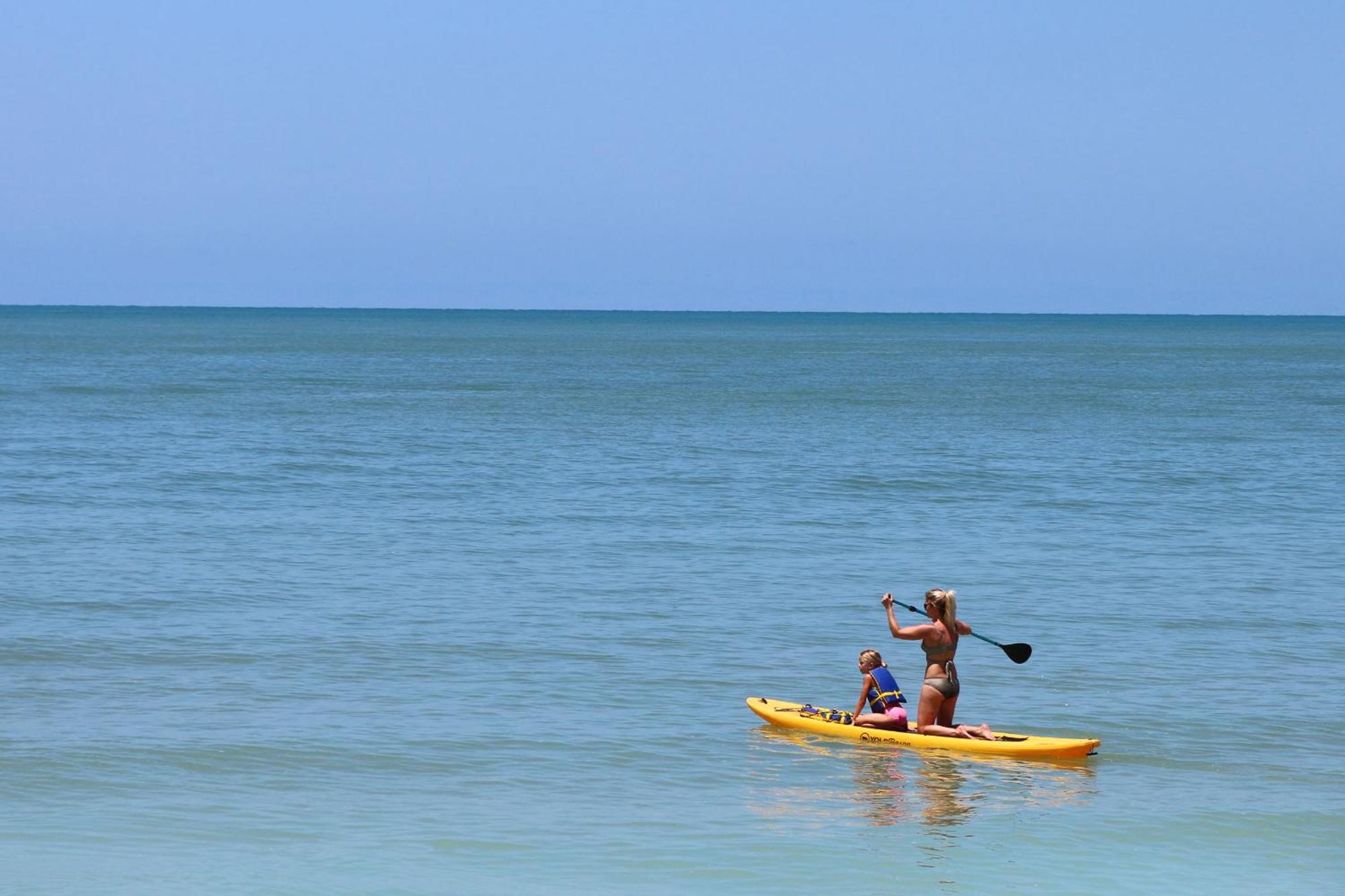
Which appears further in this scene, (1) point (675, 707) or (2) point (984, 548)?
(2) point (984, 548)

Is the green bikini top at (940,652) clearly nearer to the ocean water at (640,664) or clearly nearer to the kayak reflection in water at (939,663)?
the kayak reflection in water at (939,663)

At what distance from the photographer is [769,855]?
464 inches

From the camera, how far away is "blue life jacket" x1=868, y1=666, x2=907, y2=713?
590 inches

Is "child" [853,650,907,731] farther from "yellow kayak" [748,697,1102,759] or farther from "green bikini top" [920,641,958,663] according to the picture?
"green bikini top" [920,641,958,663]

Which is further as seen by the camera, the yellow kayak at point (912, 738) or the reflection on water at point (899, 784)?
the yellow kayak at point (912, 738)

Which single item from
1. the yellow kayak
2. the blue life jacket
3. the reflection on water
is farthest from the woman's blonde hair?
the reflection on water

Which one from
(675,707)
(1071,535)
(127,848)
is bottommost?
(127,848)

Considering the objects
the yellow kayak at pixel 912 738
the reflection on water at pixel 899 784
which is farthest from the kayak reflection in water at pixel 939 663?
the reflection on water at pixel 899 784

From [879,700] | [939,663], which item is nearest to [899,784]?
[879,700]

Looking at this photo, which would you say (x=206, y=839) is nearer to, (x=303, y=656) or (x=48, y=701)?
(x=48, y=701)

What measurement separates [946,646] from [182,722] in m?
6.82

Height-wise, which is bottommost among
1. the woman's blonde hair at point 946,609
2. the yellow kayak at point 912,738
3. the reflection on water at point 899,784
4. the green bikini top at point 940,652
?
the reflection on water at point 899,784

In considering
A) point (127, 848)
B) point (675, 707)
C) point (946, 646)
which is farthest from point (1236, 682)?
point (127, 848)

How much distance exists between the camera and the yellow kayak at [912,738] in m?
14.3
